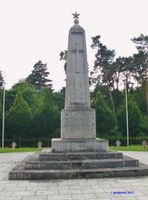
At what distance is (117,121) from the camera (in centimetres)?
3384

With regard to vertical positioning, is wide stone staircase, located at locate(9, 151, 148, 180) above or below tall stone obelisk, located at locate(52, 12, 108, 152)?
below

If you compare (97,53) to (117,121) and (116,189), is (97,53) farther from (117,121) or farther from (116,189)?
(116,189)

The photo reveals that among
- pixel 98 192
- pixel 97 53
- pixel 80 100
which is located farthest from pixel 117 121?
pixel 98 192

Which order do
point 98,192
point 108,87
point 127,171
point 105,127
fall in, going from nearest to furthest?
1. point 98,192
2. point 127,171
3. point 105,127
4. point 108,87

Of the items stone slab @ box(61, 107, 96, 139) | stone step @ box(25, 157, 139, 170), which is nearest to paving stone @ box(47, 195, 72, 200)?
stone step @ box(25, 157, 139, 170)

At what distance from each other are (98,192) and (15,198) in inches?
71.8

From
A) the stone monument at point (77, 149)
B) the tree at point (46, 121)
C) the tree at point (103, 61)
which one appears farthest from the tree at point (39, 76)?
the stone monument at point (77, 149)

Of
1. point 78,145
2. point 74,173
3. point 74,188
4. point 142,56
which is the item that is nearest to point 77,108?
point 78,145

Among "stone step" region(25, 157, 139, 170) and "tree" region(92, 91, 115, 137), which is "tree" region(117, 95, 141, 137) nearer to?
"tree" region(92, 91, 115, 137)

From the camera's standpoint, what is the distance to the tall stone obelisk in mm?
10742

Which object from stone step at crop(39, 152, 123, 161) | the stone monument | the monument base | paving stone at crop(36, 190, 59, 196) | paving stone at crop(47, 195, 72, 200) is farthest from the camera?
the monument base

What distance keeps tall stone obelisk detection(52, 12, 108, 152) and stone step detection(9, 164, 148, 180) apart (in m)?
2.02

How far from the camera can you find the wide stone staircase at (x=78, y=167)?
8.36 metres

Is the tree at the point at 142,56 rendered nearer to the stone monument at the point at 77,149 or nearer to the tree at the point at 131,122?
the tree at the point at 131,122
